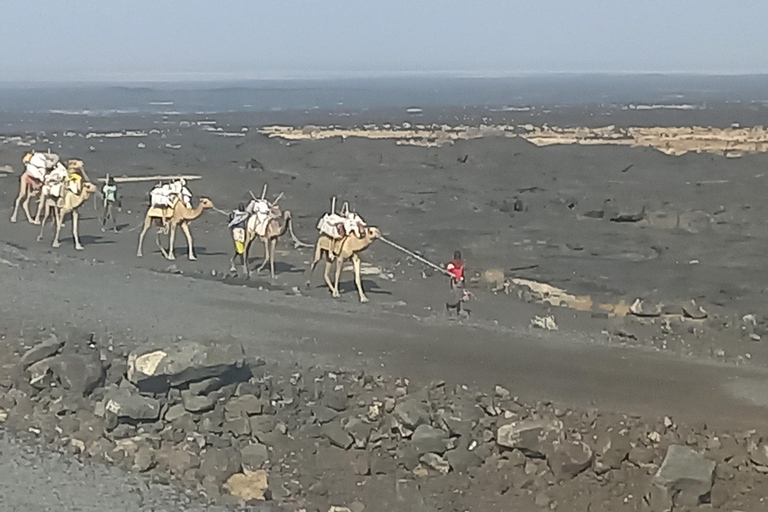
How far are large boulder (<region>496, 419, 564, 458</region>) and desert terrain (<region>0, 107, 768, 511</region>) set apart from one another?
0.13ft

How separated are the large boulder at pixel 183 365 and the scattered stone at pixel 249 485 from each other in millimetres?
2056

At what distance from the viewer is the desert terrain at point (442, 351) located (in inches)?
473

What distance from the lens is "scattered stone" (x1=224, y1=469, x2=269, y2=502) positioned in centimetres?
1177

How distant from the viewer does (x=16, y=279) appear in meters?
20.9

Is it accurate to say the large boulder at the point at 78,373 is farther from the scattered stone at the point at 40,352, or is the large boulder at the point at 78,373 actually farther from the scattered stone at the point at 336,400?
the scattered stone at the point at 336,400

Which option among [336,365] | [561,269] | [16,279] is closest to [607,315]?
[561,269]

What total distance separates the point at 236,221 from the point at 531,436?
38.5 ft

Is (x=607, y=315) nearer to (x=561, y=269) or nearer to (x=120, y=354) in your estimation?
(x=561, y=269)

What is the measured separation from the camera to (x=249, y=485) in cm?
1202

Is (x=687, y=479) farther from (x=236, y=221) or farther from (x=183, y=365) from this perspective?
(x=236, y=221)

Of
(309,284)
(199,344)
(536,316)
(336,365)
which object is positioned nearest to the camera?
(199,344)

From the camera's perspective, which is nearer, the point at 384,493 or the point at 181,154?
the point at 384,493

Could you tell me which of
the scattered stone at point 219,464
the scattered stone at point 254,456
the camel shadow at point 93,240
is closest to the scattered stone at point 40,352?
the scattered stone at point 219,464

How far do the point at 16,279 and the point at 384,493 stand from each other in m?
11.5
